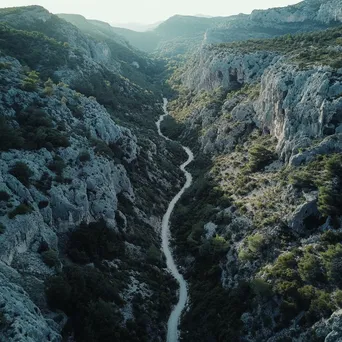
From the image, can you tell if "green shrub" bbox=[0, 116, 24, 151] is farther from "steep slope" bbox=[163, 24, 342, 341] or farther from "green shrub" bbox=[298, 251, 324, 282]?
"green shrub" bbox=[298, 251, 324, 282]

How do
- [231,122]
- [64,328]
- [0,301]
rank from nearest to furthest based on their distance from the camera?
[0,301] → [64,328] → [231,122]

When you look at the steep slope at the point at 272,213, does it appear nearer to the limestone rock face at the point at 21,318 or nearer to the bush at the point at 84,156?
the limestone rock face at the point at 21,318

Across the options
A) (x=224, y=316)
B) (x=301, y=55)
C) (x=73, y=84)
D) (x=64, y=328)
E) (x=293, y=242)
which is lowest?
(x=224, y=316)

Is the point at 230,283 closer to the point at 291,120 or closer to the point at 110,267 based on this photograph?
the point at 110,267

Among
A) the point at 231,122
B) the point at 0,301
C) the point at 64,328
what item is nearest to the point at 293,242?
the point at 64,328

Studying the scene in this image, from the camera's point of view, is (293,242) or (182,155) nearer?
(293,242)

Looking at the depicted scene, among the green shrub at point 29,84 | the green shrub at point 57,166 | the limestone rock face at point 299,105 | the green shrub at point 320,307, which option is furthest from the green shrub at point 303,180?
the green shrub at point 29,84
